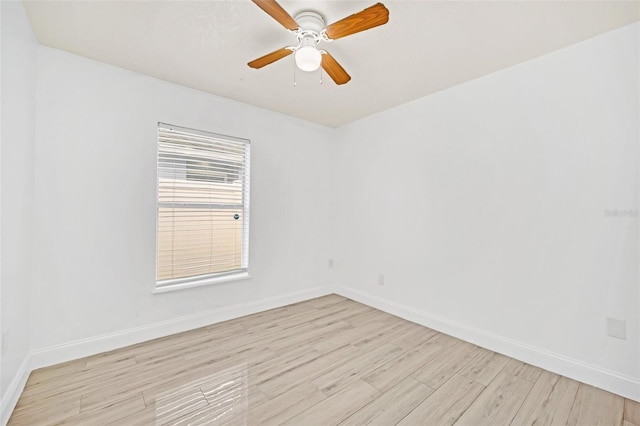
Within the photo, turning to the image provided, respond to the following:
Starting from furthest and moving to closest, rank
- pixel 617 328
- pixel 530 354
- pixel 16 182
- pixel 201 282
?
pixel 201 282 < pixel 530 354 < pixel 617 328 < pixel 16 182

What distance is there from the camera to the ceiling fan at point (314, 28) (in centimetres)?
152

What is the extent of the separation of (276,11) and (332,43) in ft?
2.35

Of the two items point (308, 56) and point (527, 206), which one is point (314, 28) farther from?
point (527, 206)

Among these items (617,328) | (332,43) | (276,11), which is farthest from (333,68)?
(617,328)

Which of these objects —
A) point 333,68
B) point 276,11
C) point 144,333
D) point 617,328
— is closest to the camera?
point 276,11

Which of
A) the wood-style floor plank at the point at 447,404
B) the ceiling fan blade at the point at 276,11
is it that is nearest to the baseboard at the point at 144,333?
the wood-style floor plank at the point at 447,404

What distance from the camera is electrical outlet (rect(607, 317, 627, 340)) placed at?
1947 mm

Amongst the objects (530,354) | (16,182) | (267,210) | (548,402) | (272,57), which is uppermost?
(272,57)

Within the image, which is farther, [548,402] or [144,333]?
[144,333]

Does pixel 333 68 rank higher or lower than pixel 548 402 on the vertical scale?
higher

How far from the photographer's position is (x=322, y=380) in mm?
2084

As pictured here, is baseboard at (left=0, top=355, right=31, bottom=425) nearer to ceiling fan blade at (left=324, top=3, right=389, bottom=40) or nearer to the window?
the window

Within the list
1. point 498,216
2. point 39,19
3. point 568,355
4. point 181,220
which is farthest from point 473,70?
point 39,19

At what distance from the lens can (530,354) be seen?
233 cm
